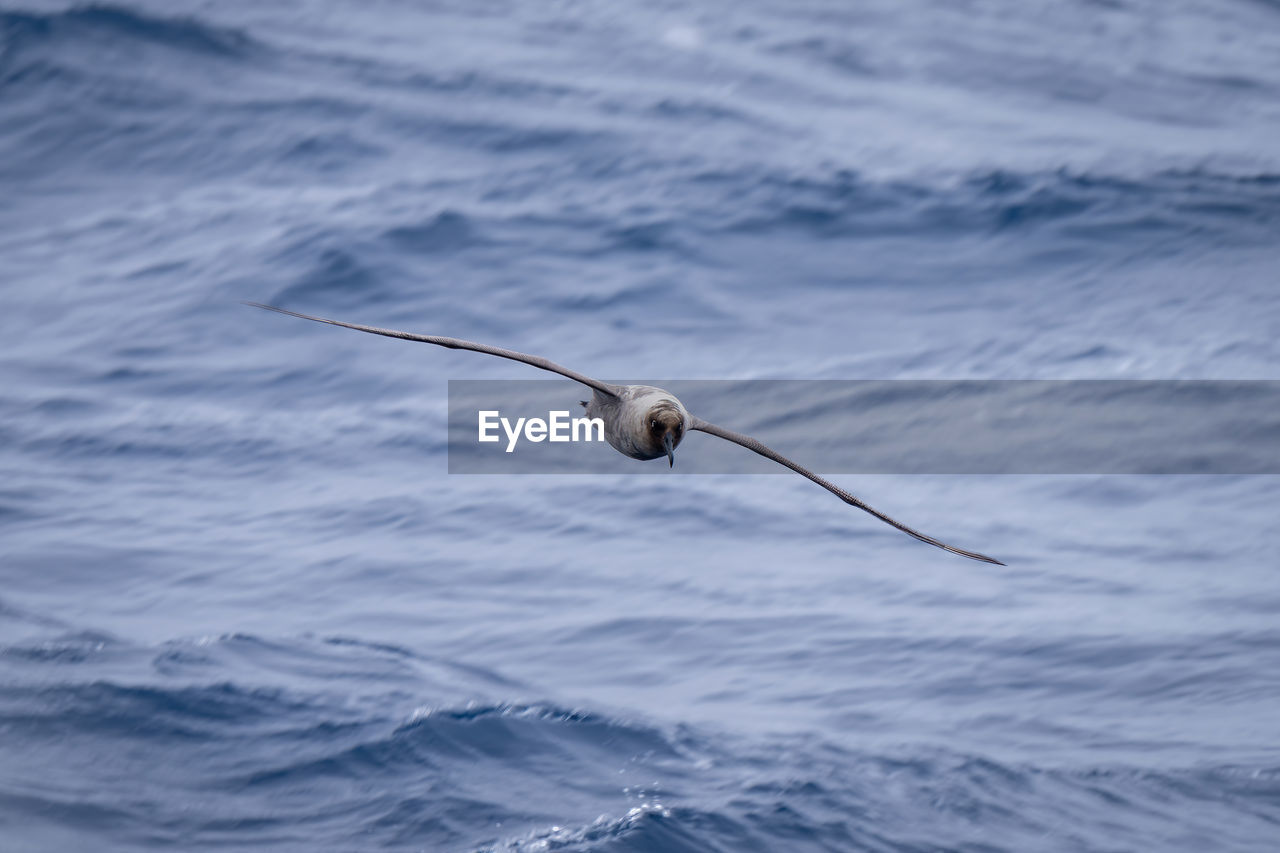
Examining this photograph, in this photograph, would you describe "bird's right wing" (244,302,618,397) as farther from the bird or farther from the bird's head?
the bird's head

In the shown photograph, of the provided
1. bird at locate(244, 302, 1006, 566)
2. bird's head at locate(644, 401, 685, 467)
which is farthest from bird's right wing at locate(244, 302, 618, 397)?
bird's head at locate(644, 401, 685, 467)

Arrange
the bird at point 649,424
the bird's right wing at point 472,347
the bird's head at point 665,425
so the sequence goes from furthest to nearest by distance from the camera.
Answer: the bird's head at point 665,425, the bird at point 649,424, the bird's right wing at point 472,347

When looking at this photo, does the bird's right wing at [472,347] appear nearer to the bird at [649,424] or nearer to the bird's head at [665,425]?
the bird at [649,424]

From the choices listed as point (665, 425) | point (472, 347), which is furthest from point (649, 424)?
point (472, 347)

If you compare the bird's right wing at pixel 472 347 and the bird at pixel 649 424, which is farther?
the bird at pixel 649 424

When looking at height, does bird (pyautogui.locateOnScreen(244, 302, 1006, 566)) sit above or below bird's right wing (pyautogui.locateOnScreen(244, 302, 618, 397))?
below

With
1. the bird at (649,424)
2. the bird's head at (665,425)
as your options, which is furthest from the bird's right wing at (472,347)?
the bird's head at (665,425)

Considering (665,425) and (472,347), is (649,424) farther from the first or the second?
(472,347)

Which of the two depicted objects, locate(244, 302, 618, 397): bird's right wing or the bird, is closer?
locate(244, 302, 618, 397): bird's right wing

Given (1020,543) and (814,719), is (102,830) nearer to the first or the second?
(814,719)
